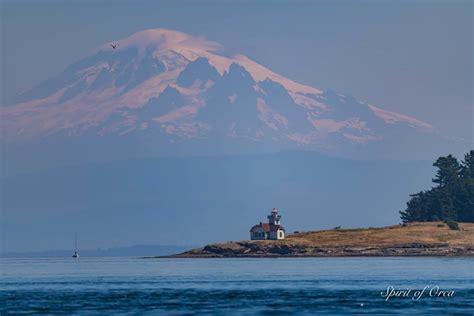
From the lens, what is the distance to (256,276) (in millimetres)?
192125

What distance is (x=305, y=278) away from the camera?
181375 mm

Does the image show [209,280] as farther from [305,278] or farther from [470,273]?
[470,273]

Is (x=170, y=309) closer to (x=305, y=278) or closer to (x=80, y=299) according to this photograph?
(x=80, y=299)

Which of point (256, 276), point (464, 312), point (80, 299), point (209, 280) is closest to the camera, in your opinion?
point (464, 312)

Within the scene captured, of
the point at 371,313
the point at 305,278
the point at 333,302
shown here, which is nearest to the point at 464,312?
the point at 371,313

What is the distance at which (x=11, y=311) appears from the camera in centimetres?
12381

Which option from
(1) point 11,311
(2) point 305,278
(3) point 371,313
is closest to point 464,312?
(3) point 371,313

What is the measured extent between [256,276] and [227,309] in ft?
231

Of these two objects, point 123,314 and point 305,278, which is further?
point 305,278

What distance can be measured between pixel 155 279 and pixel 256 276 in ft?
47.9

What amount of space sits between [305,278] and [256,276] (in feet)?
41.3

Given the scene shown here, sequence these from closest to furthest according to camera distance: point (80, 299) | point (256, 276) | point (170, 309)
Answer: point (170, 309), point (80, 299), point (256, 276)

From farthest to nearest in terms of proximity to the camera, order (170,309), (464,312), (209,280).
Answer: (209,280) < (170,309) < (464,312)

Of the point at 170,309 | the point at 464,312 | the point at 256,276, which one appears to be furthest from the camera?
the point at 256,276
